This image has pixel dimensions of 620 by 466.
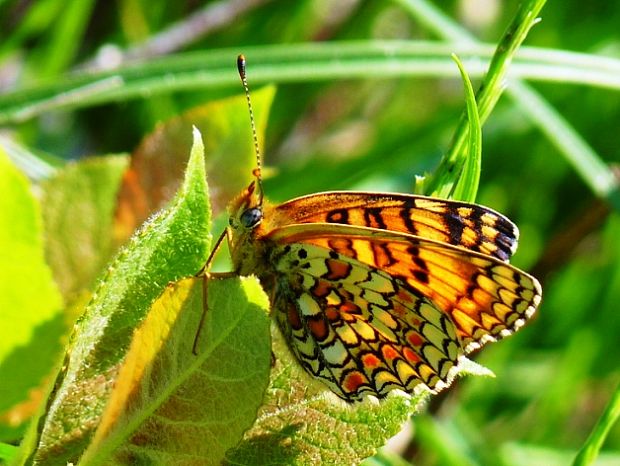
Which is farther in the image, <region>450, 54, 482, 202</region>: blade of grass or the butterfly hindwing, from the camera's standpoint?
the butterfly hindwing

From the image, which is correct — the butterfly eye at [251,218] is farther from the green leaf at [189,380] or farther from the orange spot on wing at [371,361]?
the green leaf at [189,380]

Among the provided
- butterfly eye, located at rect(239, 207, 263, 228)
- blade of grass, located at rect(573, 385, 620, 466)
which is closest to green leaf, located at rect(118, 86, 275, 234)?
butterfly eye, located at rect(239, 207, 263, 228)

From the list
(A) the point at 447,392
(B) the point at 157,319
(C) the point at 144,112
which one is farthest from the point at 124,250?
(C) the point at 144,112

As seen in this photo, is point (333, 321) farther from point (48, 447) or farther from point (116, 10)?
point (116, 10)

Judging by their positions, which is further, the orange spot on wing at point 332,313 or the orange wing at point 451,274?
the orange spot on wing at point 332,313

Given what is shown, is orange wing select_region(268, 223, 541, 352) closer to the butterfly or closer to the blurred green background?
the butterfly

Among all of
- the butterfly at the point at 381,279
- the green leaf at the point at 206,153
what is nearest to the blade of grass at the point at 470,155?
the butterfly at the point at 381,279

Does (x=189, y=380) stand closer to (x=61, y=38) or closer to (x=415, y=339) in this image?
(x=415, y=339)
